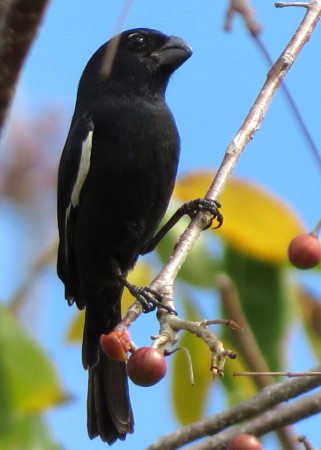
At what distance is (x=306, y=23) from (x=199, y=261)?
0.79 meters

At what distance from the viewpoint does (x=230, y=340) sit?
9.34 feet

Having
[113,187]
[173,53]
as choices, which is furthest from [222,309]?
[173,53]

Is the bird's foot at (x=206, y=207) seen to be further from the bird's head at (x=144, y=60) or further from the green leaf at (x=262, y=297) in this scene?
the bird's head at (x=144, y=60)

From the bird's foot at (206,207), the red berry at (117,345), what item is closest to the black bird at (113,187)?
the bird's foot at (206,207)

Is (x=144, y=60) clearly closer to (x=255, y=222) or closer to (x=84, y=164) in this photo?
(x=84, y=164)

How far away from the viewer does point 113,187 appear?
329cm

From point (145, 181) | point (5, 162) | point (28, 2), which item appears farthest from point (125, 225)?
point (28, 2)

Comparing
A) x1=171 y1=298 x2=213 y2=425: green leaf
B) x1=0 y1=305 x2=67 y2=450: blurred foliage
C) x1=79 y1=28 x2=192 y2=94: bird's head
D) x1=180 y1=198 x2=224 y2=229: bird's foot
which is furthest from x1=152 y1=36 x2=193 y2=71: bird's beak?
x1=0 y1=305 x2=67 y2=450: blurred foliage

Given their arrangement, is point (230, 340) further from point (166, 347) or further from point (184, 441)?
point (166, 347)

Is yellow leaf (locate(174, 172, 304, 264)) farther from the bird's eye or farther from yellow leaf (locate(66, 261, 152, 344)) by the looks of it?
the bird's eye

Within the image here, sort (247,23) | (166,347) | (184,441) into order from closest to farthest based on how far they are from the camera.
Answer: (166,347) → (247,23) → (184,441)

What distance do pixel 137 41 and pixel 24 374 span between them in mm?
1584

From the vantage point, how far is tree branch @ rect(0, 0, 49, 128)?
7.08ft

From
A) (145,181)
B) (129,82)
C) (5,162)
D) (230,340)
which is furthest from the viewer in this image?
(5,162)
